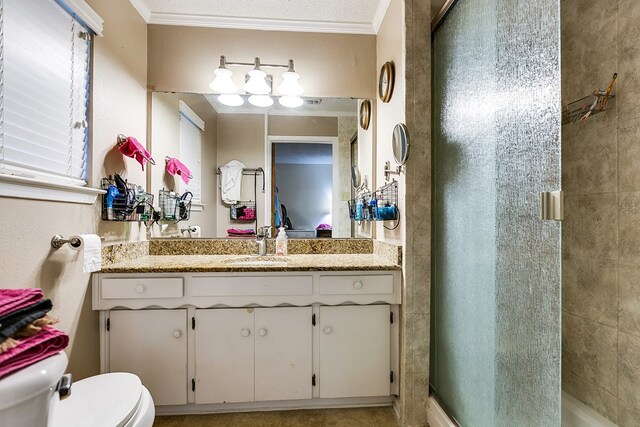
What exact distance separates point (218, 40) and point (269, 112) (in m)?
0.58

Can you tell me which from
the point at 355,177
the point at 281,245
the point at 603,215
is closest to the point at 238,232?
the point at 281,245

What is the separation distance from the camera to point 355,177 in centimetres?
215

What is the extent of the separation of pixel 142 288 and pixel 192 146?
3.46 feet

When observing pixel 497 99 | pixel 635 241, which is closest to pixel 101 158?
pixel 497 99

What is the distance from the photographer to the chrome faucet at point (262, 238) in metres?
2.03

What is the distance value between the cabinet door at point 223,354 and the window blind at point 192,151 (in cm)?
92

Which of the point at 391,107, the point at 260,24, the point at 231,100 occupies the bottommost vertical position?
the point at 391,107

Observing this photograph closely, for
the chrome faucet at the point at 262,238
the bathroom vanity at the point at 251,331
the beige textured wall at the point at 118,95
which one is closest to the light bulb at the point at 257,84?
the beige textured wall at the point at 118,95

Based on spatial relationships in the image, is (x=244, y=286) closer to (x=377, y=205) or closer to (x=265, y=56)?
(x=377, y=205)

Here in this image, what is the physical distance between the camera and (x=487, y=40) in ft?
3.78

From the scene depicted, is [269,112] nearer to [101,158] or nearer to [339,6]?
[339,6]

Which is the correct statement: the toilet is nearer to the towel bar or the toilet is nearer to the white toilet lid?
the white toilet lid

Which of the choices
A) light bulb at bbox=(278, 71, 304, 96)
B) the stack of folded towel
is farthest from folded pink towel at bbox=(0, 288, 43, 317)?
light bulb at bbox=(278, 71, 304, 96)

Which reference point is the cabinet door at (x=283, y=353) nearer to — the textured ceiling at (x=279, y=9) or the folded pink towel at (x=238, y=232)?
the folded pink towel at (x=238, y=232)
